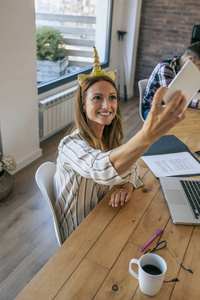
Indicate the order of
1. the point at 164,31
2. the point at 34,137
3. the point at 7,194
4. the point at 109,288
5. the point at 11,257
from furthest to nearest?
the point at 164,31, the point at 34,137, the point at 7,194, the point at 11,257, the point at 109,288

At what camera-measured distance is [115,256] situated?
1090 mm

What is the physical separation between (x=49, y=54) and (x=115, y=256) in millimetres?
3316

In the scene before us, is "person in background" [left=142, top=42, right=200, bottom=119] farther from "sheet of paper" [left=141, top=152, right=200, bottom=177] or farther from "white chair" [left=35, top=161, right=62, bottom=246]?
"white chair" [left=35, top=161, right=62, bottom=246]

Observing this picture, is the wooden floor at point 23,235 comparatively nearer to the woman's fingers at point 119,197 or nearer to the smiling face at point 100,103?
the woman's fingers at point 119,197

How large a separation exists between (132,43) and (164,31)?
59 centimetres

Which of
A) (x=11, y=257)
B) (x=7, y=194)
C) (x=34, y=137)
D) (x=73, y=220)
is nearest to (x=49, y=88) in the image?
(x=34, y=137)

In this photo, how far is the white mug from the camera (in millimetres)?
903

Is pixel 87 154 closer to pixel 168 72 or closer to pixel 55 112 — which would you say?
pixel 168 72

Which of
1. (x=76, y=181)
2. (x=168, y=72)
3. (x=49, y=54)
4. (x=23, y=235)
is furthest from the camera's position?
(x=49, y=54)

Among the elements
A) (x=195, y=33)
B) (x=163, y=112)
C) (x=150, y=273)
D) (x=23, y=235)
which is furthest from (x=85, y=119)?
(x=195, y=33)

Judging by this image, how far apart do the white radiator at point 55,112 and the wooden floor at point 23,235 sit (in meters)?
0.68

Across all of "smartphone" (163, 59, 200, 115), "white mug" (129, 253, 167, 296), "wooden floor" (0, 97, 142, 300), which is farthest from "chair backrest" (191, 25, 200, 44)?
"white mug" (129, 253, 167, 296)

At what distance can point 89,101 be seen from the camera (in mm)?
1414

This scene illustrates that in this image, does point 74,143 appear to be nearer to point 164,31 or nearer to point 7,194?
point 7,194
